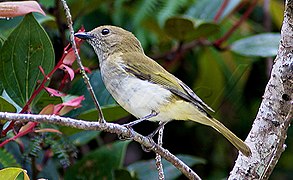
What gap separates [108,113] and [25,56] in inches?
13.6

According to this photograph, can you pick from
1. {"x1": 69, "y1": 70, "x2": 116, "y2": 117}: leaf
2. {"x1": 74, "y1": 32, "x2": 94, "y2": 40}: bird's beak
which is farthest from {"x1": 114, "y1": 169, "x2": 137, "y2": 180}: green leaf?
{"x1": 74, "y1": 32, "x2": 94, "y2": 40}: bird's beak

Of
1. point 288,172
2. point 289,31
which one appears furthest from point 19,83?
point 288,172

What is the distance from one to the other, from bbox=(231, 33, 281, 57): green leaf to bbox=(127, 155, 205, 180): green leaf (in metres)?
0.55

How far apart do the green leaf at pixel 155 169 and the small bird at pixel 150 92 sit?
515 mm

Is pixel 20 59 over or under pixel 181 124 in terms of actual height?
over

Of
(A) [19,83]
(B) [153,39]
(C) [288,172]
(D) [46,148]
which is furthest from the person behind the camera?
(C) [288,172]

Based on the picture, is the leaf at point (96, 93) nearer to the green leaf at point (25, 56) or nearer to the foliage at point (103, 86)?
the foliage at point (103, 86)

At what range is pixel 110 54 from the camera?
2400 mm

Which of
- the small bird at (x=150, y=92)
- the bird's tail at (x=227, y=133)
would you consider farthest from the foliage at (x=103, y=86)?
the bird's tail at (x=227, y=133)

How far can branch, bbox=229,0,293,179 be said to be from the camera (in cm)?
176

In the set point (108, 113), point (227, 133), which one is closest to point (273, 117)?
point (227, 133)

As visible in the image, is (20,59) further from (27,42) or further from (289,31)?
(289,31)

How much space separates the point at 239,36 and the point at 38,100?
1.44m

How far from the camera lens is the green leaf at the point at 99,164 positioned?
2.38 metres
